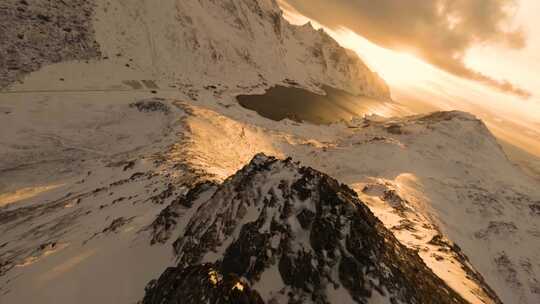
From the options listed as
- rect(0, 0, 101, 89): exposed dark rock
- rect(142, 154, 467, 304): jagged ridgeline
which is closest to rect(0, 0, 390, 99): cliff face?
rect(0, 0, 101, 89): exposed dark rock

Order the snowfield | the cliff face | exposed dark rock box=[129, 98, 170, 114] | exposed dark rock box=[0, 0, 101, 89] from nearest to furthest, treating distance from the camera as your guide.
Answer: the snowfield
exposed dark rock box=[0, 0, 101, 89]
exposed dark rock box=[129, 98, 170, 114]
the cliff face

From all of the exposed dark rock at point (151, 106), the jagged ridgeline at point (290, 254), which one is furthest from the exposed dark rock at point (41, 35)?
the jagged ridgeline at point (290, 254)

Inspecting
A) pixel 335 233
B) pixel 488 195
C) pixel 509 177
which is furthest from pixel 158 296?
→ pixel 509 177

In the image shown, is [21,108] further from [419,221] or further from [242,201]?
[419,221]

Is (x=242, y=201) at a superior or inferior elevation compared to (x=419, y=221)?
superior

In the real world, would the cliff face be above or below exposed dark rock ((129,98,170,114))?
above

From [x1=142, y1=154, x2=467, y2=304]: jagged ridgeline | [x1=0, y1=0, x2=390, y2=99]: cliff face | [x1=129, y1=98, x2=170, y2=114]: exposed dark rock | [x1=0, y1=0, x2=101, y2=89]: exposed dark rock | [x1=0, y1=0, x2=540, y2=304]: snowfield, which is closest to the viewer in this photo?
[x1=142, y1=154, x2=467, y2=304]: jagged ridgeline

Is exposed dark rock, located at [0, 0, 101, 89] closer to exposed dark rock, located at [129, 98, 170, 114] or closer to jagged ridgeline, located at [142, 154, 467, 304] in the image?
exposed dark rock, located at [129, 98, 170, 114]

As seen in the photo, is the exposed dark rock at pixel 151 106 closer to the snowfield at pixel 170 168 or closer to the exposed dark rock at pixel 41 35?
the snowfield at pixel 170 168
